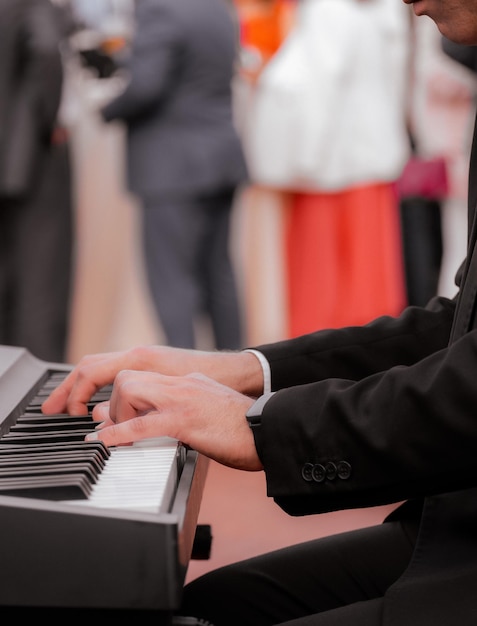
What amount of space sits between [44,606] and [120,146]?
3930mm

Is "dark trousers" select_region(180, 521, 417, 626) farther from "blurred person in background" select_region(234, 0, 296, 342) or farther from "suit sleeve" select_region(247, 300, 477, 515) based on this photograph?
"blurred person in background" select_region(234, 0, 296, 342)

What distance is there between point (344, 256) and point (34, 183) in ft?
4.78

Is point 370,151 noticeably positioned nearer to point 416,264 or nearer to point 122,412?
point 416,264

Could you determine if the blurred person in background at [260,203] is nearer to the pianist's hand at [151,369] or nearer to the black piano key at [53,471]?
the pianist's hand at [151,369]

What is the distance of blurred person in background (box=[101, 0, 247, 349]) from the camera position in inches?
161

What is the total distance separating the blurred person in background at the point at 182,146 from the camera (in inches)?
161

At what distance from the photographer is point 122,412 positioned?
123 cm

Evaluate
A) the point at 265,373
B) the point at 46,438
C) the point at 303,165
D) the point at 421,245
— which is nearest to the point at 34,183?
the point at 303,165

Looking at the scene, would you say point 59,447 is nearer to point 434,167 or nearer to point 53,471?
point 53,471

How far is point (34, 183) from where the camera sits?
4.23 metres

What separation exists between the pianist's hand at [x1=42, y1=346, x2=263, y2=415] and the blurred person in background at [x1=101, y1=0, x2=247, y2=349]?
9.16 feet

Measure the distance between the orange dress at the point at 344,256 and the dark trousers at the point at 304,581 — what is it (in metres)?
3.51

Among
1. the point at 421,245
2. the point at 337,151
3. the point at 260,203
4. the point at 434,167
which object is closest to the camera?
the point at 434,167

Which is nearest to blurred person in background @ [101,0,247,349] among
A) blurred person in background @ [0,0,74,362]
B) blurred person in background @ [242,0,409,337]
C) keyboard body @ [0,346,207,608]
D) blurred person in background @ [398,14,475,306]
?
blurred person in background @ [0,0,74,362]
